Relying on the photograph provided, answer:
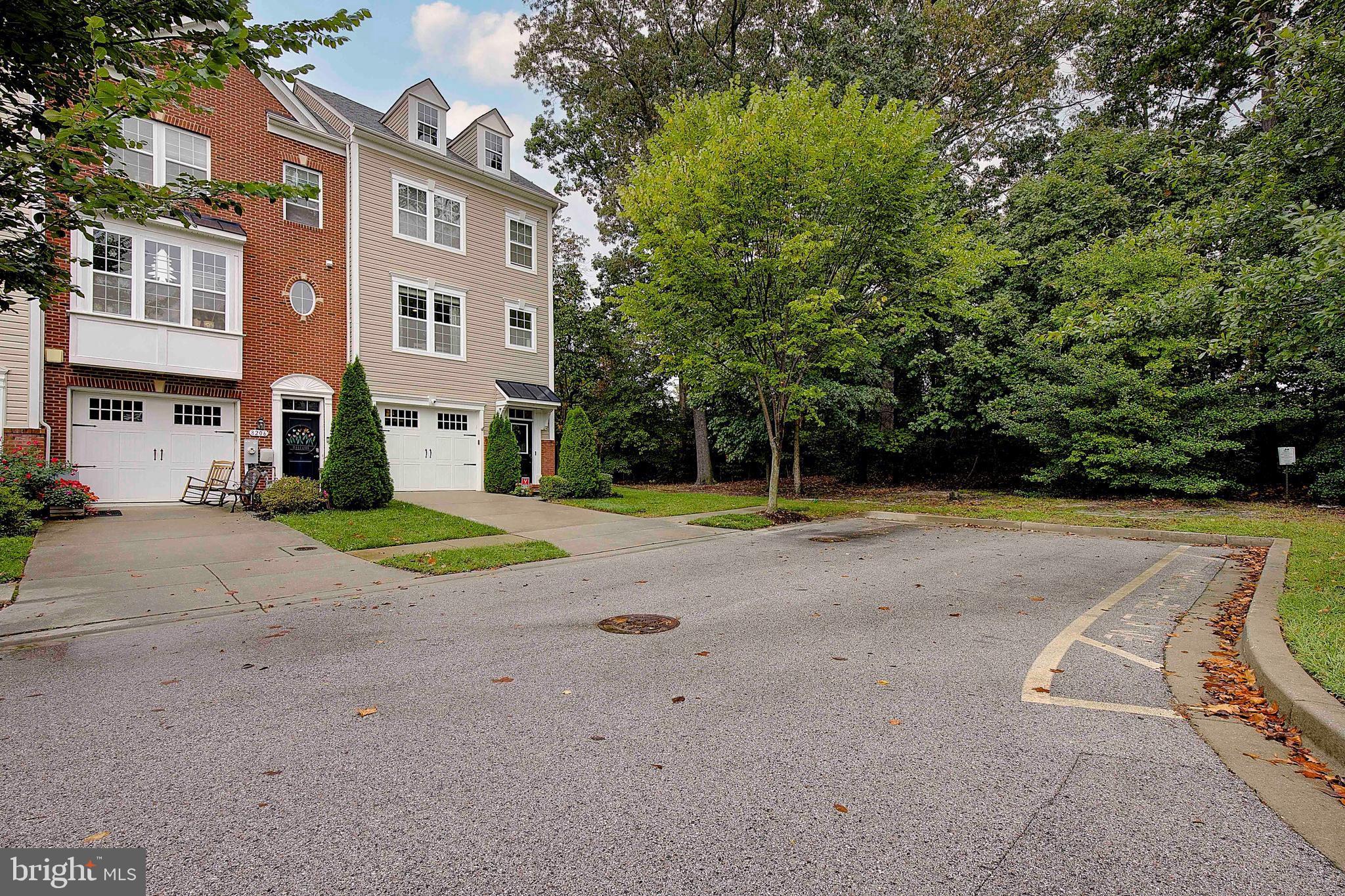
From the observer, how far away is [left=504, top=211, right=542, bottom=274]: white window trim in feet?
62.8

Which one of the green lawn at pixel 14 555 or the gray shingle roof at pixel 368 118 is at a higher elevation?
the gray shingle roof at pixel 368 118

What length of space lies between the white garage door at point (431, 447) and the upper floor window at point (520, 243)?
5.10m

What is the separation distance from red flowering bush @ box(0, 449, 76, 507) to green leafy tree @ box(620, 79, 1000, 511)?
1097 centimetres

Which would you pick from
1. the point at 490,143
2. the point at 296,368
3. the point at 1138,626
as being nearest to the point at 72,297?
the point at 296,368

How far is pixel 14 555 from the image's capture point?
788 cm

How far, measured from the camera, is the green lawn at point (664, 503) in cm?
1415

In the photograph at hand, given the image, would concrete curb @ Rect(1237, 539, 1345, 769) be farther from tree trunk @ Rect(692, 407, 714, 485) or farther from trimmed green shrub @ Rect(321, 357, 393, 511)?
tree trunk @ Rect(692, 407, 714, 485)

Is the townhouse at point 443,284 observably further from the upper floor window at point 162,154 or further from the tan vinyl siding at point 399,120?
the upper floor window at point 162,154

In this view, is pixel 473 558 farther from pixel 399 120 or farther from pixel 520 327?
pixel 399 120

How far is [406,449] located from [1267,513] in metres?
20.5

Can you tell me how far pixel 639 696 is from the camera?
376 cm

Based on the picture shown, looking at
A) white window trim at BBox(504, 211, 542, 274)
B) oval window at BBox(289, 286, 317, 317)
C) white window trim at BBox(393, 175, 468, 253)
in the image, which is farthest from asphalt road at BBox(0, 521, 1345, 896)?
white window trim at BBox(504, 211, 542, 274)

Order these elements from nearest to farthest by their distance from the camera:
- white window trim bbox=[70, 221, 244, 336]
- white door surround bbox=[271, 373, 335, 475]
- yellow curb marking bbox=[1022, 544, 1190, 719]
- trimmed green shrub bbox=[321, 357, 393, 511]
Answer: yellow curb marking bbox=[1022, 544, 1190, 719]
white window trim bbox=[70, 221, 244, 336]
trimmed green shrub bbox=[321, 357, 393, 511]
white door surround bbox=[271, 373, 335, 475]

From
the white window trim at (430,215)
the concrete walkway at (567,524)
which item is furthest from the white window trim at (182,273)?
the concrete walkway at (567,524)
